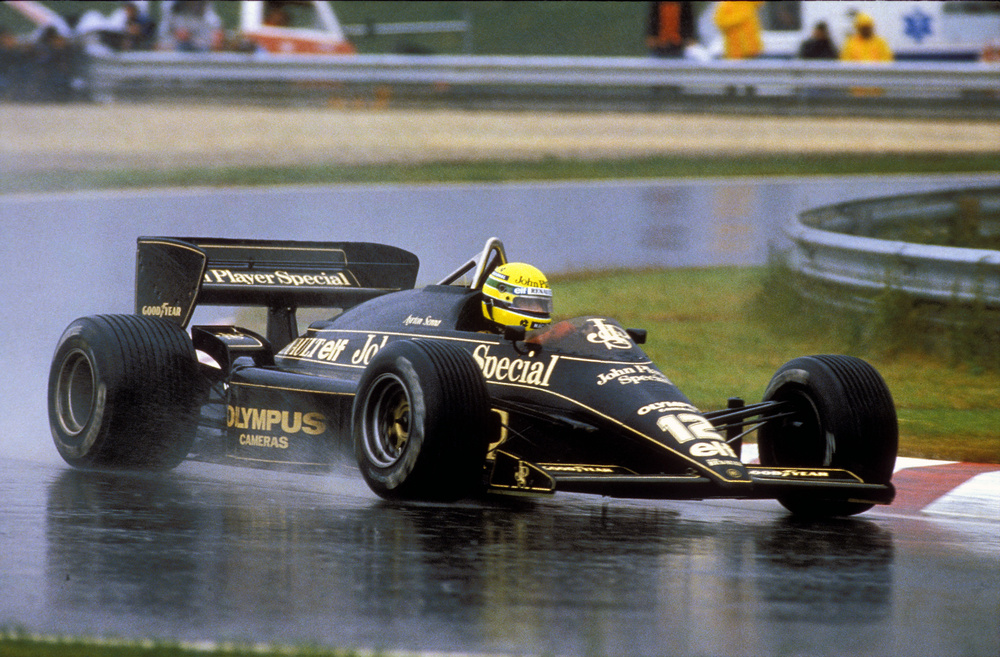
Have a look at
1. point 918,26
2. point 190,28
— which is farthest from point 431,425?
point 918,26

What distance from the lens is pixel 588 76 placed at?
80.5 ft

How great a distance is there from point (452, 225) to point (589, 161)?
600 centimetres

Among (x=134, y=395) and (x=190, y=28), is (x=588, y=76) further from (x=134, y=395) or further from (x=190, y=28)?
(x=134, y=395)

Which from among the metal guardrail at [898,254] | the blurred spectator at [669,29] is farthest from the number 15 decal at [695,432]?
the blurred spectator at [669,29]

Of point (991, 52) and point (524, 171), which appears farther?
point (991, 52)

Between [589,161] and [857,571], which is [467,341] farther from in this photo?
[589,161]

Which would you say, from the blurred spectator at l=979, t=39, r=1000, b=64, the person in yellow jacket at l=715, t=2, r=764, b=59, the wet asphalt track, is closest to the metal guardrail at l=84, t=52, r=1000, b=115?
the person in yellow jacket at l=715, t=2, r=764, b=59

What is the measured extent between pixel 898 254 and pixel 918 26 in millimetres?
17650

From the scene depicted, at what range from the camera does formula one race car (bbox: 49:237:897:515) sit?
684 centimetres

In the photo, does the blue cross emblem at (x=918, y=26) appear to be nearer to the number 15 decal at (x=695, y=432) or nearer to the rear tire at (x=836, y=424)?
the rear tire at (x=836, y=424)

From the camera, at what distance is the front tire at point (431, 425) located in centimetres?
678

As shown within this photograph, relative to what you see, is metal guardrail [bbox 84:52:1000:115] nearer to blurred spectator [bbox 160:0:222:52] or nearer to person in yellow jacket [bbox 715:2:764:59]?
person in yellow jacket [bbox 715:2:764:59]

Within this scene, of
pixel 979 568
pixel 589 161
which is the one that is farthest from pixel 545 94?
pixel 979 568

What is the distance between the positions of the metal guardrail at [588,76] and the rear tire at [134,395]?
55.1 feet
